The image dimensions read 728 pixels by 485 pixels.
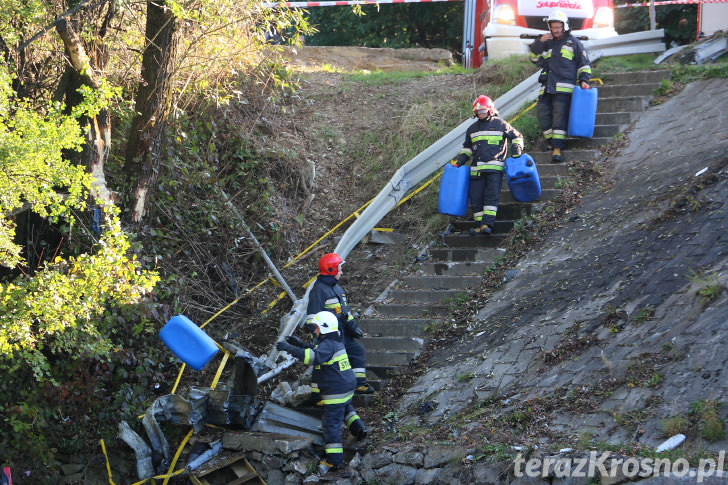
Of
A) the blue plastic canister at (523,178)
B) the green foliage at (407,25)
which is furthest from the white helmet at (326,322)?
the green foliage at (407,25)

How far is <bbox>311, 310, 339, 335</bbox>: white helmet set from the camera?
7.64 m

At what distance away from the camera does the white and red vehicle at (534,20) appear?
43.5 ft

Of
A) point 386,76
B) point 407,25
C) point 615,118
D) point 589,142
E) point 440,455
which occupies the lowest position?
point 440,455

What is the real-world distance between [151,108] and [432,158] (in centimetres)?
401

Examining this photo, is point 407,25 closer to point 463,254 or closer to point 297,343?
point 463,254

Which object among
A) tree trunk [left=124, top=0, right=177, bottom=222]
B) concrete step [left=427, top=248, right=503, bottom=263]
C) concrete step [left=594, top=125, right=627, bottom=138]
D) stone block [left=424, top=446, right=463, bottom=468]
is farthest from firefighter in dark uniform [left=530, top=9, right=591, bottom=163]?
stone block [left=424, top=446, right=463, bottom=468]

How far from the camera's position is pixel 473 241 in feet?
33.5

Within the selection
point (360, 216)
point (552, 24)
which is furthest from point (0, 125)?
point (552, 24)

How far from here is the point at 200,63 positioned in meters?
9.92

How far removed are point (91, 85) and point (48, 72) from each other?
5.15 feet

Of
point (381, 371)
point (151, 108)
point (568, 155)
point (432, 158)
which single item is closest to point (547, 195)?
point (568, 155)

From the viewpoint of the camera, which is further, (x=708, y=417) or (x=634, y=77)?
(x=634, y=77)

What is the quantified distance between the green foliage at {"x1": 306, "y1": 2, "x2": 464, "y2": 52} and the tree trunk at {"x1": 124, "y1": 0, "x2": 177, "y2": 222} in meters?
Result: 12.6

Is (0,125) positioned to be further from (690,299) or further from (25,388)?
(690,299)
